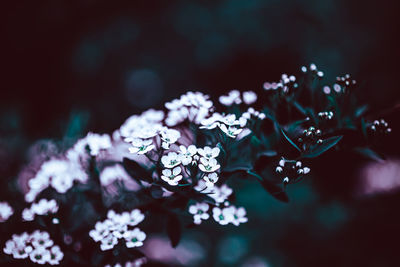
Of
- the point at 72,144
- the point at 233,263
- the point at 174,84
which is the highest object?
the point at 174,84

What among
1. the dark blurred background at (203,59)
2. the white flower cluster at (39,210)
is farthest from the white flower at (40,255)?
the dark blurred background at (203,59)

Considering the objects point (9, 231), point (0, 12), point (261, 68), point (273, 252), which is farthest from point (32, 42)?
point (273, 252)

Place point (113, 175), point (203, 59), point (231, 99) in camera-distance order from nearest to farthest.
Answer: point (231, 99) → point (113, 175) → point (203, 59)

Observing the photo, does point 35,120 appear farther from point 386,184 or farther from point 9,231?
point 386,184

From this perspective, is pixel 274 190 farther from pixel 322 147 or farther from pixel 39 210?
pixel 39 210

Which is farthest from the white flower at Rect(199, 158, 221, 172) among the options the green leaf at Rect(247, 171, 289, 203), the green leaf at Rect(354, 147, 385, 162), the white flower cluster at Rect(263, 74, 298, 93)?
the green leaf at Rect(354, 147, 385, 162)

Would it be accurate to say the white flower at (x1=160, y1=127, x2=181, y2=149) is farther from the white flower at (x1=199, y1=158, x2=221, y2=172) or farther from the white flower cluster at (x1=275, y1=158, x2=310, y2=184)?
the white flower cluster at (x1=275, y1=158, x2=310, y2=184)

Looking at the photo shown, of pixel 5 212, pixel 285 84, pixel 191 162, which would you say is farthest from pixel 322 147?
pixel 5 212
